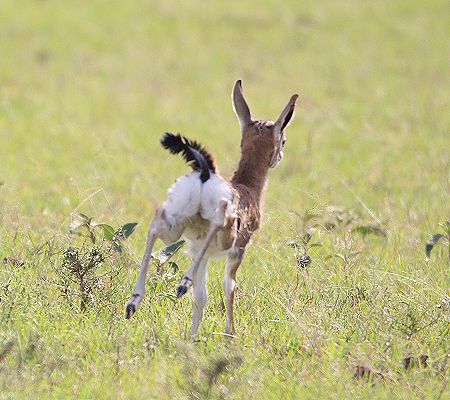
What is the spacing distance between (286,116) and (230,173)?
2.10 m

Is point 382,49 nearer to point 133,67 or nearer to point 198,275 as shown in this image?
point 133,67

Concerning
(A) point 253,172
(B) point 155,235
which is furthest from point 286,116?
(B) point 155,235

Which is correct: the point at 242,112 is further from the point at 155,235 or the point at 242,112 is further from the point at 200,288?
the point at 155,235

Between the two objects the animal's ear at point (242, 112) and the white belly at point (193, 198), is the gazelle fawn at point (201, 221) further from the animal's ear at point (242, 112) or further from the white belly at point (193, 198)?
the animal's ear at point (242, 112)

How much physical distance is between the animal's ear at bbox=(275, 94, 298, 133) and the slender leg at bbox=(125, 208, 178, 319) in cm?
112

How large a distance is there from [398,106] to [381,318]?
8.63 meters

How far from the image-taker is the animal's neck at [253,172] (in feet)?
18.2

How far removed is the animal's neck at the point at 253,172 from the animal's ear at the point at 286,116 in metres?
0.19

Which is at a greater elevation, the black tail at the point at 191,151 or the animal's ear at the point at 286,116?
the animal's ear at the point at 286,116

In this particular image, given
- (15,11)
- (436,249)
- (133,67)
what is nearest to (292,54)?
(133,67)

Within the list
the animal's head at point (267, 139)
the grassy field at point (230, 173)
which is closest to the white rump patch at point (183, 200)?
the grassy field at point (230, 173)

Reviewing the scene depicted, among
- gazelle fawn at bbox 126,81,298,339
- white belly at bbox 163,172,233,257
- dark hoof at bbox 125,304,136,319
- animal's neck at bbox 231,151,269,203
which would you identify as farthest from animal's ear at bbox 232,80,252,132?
dark hoof at bbox 125,304,136,319

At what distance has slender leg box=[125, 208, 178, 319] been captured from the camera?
4.39 m

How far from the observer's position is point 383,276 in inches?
228
